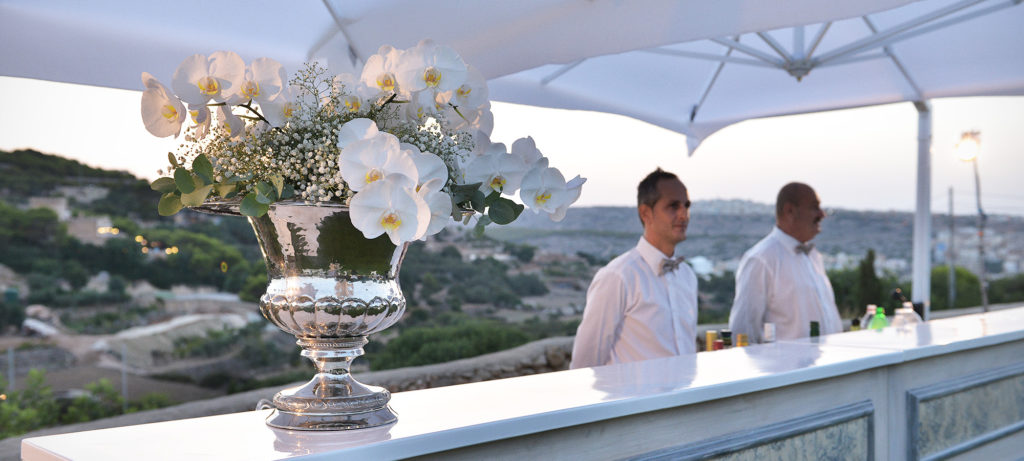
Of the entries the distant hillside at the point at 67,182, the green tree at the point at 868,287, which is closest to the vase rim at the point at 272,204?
the distant hillside at the point at 67,182

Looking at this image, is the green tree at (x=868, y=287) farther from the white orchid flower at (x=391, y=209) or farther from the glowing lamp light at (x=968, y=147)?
the white orchid flower at (x=391, y=209)

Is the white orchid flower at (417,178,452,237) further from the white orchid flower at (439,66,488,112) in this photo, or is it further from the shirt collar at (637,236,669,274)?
the shirt collar at (637,236,669,274)

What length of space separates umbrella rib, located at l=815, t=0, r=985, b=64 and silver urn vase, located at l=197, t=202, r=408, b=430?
296 cm

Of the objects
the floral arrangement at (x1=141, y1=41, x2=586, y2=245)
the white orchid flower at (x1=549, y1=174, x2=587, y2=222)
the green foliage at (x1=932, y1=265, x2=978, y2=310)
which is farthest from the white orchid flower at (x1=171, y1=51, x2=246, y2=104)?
the green foliage at (x1=932, y1=265, x2=978, y2=310)

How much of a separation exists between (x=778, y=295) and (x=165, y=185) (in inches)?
134

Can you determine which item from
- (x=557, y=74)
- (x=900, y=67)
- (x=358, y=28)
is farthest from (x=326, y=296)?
(x=900, y=67)

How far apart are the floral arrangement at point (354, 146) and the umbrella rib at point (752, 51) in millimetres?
2672

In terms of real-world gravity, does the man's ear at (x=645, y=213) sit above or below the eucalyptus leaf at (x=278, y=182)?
above

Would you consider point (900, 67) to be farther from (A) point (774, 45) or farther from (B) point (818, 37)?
(A) point (774, 45)

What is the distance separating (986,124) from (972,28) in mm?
10765

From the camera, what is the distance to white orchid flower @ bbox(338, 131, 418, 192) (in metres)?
1.16

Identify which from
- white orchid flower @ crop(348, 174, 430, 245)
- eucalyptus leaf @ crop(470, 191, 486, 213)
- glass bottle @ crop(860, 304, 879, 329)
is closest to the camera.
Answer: white orchid flower @ crop(348, 174, 430, 245)

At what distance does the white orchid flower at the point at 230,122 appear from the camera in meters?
1.30

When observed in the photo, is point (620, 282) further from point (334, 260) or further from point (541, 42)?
point (334, 260)
